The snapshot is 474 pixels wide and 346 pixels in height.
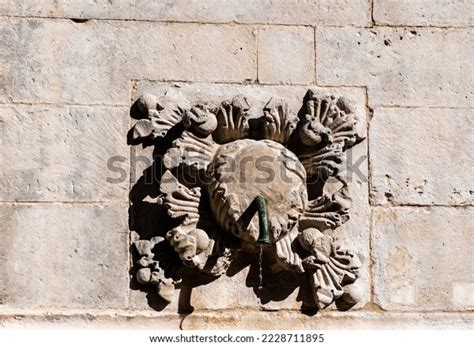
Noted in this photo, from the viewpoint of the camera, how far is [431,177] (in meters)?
4.75

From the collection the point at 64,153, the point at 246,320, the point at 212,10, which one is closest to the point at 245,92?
the point at 212,10

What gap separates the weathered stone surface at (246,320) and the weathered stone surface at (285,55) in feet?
3.65

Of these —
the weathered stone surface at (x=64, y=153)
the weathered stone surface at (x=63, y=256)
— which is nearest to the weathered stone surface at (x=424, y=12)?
the weathered stone surface at (x=64, y=153)

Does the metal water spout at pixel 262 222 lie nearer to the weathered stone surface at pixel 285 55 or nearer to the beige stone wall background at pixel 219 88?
the beige stone wall background at pixel 219 88

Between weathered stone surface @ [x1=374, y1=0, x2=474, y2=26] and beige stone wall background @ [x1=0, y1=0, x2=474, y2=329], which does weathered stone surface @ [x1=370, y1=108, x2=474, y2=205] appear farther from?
weathered stone surface @ [x1=374, y1=0, x2=474, y2=26]

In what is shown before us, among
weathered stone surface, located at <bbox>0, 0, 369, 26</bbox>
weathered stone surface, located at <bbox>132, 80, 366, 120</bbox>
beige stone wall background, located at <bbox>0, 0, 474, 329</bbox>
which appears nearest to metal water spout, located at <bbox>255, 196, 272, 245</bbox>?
beige stone wall background, located at <bbox>0, 0, 474, 329</bbox>

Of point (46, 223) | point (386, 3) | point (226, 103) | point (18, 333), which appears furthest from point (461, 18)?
point (18, 333)

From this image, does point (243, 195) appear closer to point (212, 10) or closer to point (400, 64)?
point (212, 10)

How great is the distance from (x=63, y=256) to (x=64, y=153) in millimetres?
477

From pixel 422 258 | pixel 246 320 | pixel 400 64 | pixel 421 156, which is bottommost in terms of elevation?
pixel 246 320

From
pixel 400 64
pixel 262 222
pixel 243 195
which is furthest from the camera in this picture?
pixel 400 64

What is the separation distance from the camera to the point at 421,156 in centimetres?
477

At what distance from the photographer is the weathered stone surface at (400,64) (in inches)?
189

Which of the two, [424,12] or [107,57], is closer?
[107,57]
